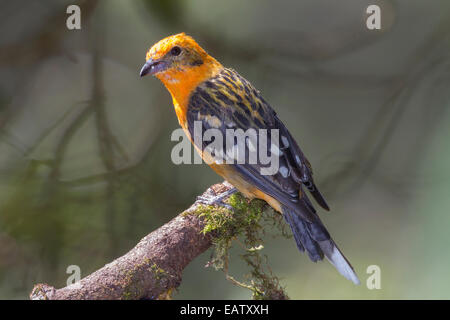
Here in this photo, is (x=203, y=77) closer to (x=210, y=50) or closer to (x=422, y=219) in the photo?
(x=210, y=50)

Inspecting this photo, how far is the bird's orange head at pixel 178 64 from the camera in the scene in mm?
3111

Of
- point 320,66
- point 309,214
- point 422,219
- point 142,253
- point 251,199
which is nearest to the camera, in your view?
point 142,253

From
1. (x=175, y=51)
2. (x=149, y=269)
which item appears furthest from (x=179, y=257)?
(x=175, y=51)

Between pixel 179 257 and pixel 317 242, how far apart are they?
33.2 inches

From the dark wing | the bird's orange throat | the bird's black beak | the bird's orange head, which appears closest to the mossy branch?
the dark wing

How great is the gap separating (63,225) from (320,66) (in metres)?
3.01

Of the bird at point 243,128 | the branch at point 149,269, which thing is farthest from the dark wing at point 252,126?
the branch at point 149,269

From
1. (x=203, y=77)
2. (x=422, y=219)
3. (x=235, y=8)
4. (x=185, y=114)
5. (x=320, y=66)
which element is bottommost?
(x=422, y=219)

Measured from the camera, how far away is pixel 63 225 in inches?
171

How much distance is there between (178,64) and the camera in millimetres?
3160

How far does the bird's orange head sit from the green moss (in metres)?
0.80

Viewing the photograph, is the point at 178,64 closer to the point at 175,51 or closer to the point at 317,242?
the point at 175,51

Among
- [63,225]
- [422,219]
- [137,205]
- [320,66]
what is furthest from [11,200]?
[422,219]
